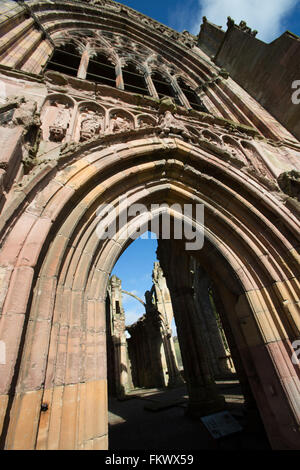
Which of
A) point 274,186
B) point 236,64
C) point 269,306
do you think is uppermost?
point 236,64

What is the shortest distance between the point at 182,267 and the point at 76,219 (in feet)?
16.1

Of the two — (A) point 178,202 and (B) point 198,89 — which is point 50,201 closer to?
(A) point 178,202

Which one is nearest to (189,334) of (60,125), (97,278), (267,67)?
(97,278)

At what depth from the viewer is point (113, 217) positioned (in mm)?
3033

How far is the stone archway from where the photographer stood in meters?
1.61

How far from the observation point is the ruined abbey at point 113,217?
5.69ft

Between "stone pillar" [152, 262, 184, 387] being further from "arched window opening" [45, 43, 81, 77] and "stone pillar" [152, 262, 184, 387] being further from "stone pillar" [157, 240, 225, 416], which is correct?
"arched window opening" [45, 43, 81, 77]

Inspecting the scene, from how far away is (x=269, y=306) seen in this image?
10.8ft
